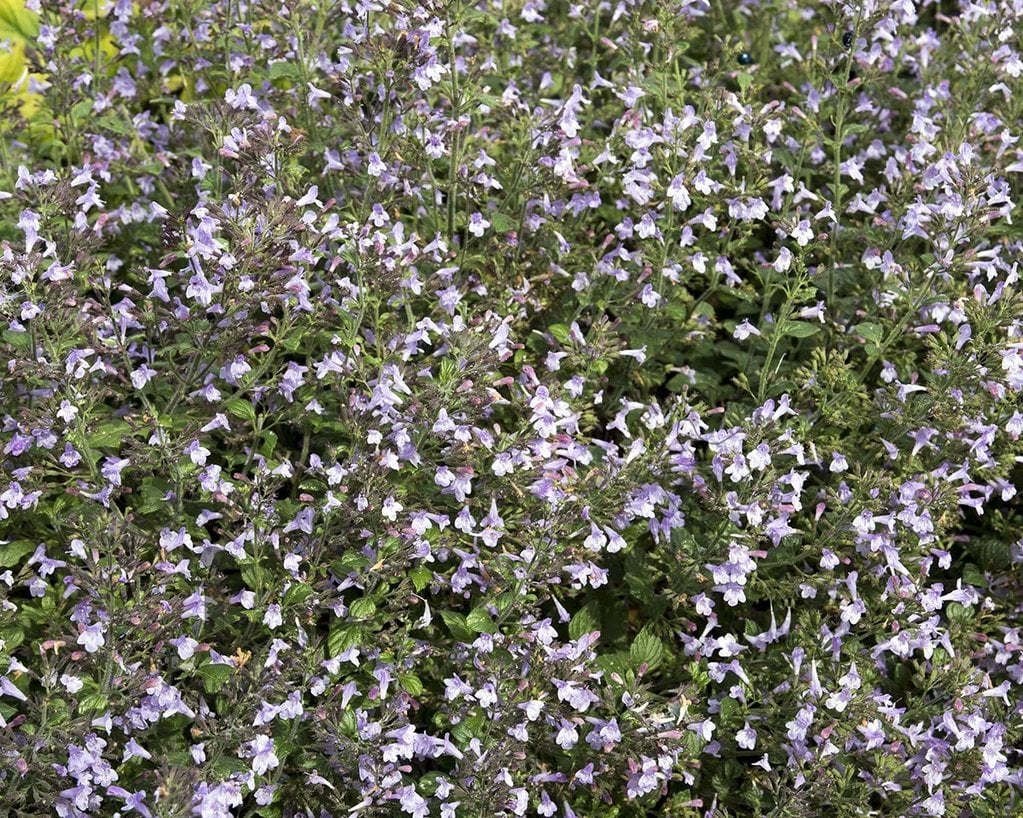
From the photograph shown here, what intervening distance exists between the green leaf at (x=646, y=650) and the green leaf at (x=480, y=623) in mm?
548

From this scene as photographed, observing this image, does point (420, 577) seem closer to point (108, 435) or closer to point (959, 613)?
point (108, 435)

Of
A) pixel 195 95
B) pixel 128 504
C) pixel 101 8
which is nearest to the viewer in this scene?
pixel 128 504

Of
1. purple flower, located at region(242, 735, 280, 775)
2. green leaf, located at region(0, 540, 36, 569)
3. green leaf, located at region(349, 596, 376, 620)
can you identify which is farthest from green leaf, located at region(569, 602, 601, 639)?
green leaf, located at region(0, 540, 36, 569)

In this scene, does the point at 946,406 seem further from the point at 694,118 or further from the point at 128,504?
the point at 128,504

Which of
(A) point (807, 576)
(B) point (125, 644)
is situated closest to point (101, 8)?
(B) point (125, 644)

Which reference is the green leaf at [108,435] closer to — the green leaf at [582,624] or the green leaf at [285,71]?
the green leaf at [285,71]

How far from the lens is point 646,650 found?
4.05 metres

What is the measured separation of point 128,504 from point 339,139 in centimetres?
168

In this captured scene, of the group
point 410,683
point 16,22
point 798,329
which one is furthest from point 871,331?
point 16,22

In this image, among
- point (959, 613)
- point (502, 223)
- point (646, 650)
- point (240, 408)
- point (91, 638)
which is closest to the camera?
point (91, 638)

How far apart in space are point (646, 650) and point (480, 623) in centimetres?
65

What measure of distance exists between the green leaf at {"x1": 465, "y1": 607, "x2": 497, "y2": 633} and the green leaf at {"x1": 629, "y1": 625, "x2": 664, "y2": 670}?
55 centimetres

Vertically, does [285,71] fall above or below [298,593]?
above

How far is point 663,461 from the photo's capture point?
3.96 m
